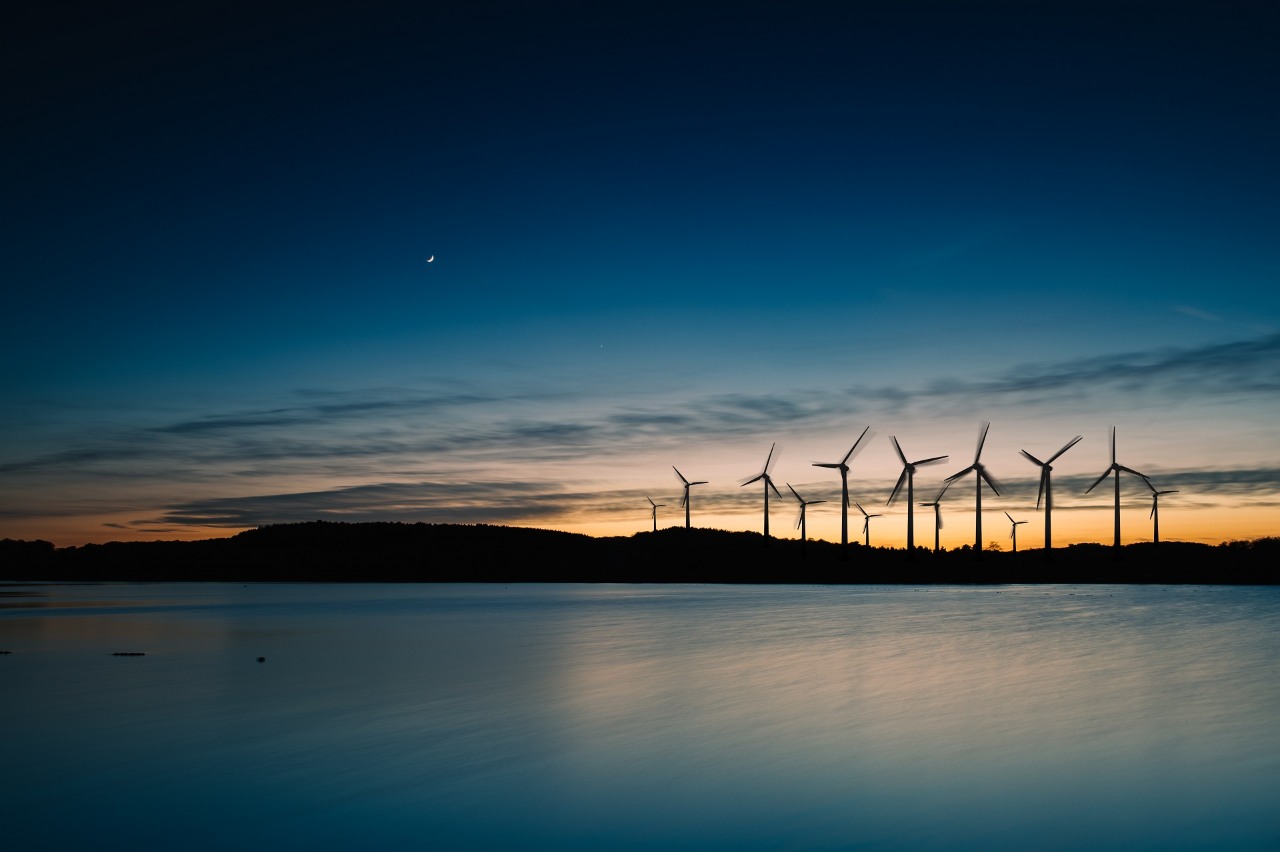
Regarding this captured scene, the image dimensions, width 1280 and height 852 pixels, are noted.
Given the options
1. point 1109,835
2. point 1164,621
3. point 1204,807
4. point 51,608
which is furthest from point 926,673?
point 51,608

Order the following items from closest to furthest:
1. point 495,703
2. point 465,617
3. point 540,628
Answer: point 495,703, point 540,628, point 465,617

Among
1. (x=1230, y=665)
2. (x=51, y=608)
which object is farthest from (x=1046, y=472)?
(x=51, y=608)

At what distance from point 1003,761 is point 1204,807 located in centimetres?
366

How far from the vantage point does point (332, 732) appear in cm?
2022

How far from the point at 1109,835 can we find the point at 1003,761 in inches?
194

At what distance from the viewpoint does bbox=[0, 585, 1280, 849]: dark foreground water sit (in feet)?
43.7

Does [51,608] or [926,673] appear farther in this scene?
[51,608]

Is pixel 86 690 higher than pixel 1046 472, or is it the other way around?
pixel 1046 472

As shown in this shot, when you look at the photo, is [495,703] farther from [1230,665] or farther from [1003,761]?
[1230,665]

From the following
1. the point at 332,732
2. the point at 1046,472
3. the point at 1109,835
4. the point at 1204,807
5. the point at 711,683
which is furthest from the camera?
the point at 1046,472

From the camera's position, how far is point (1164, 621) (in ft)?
200

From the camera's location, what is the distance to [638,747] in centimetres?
1908

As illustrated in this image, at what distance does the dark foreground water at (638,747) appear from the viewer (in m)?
13.3

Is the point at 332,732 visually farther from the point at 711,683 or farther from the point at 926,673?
the point at 926,673
